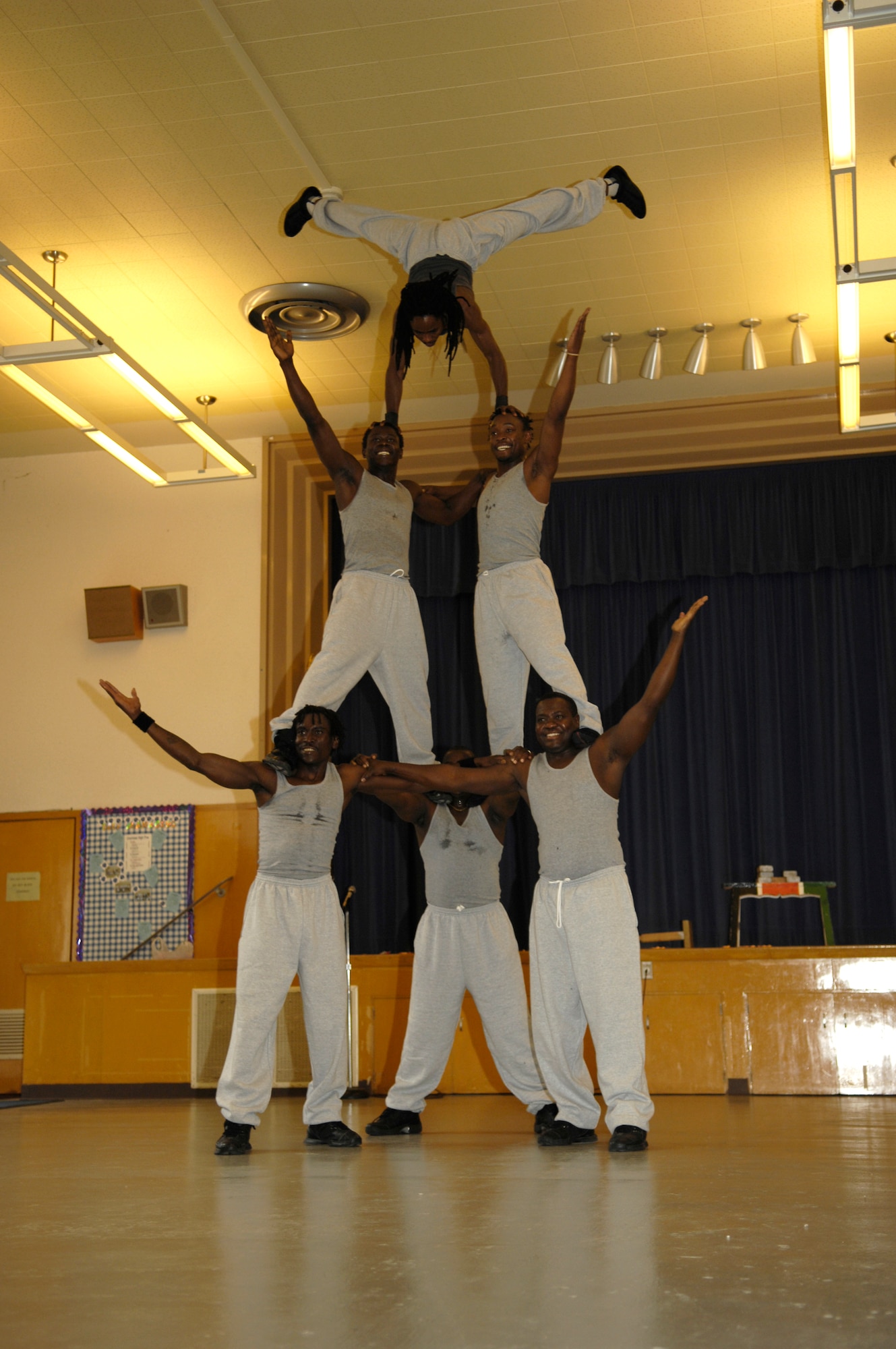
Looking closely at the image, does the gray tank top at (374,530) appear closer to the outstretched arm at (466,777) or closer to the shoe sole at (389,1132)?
the outstretched arm at (466,777)

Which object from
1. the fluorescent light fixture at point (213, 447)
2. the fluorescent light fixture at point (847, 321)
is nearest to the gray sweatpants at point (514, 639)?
the fluorescent light fixture at point (847, 321)

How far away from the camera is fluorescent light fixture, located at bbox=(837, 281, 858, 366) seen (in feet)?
19.9

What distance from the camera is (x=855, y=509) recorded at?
913cm

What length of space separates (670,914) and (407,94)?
5694mm

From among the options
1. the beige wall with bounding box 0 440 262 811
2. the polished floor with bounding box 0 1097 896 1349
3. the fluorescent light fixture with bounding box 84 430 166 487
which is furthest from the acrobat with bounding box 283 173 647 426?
the beige wall with bounding box 0 440 262 811

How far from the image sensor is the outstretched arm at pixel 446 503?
5500mm

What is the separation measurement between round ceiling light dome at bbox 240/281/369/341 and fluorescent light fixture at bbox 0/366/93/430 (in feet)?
4.17

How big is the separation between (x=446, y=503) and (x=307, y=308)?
2936 mm

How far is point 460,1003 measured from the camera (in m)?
5.07

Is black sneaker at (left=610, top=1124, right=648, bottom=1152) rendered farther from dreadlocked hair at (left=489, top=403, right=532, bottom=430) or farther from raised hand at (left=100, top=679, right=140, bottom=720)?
dreadlocked hair at (left=489, top=403, right=532, bottom=430)

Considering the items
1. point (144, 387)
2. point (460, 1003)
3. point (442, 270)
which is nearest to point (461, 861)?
point (460, 1003)

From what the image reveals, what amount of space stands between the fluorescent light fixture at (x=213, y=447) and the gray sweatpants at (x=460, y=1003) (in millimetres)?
3899

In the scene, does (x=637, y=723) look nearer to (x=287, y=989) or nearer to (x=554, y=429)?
(x=554, y=429)

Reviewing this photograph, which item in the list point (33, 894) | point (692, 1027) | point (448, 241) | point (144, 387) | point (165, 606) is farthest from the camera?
point (165, 606)
